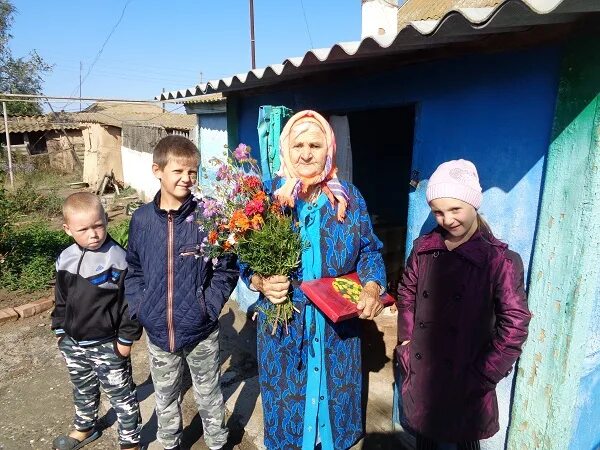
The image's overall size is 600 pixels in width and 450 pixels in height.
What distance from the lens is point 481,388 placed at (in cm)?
183

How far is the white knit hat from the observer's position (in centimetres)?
172

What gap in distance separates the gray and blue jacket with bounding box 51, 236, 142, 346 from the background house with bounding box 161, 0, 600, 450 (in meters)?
1.77

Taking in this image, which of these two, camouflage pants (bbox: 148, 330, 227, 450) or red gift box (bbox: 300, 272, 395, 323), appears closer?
red gift box (bbox: 300, 272, 395, 323)

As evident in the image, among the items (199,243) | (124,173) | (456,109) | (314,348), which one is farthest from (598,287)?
(124,173)

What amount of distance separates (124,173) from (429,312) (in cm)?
1678

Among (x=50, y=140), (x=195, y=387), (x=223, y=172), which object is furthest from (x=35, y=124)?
(x=223, y=172)

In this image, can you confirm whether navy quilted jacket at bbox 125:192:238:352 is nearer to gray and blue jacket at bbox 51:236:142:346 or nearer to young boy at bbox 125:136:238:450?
young boy at bbox 125:136:238:450

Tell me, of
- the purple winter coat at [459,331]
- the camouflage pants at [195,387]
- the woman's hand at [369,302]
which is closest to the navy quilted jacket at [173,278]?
the camouflage pants at [195,387]

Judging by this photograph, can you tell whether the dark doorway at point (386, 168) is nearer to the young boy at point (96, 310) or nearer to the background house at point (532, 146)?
the background house at point (532, 146)

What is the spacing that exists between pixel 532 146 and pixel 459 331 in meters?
0.97

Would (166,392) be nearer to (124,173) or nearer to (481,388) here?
(481,388)

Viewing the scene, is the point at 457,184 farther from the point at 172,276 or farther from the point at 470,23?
the point at 172,276

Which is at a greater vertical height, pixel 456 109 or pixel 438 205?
pixel 456 109

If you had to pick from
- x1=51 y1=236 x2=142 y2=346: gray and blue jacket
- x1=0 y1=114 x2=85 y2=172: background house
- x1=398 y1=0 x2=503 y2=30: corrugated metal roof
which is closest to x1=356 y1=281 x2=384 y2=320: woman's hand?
x1=51 y1=236 x2=142 y2=346: gray and blue jacket
